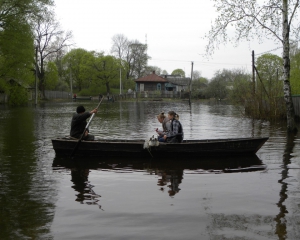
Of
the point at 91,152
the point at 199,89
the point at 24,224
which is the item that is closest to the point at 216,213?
the point at 24,224

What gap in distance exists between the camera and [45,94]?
7588 centimetres

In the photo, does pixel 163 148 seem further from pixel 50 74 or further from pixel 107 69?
pixel 107 69

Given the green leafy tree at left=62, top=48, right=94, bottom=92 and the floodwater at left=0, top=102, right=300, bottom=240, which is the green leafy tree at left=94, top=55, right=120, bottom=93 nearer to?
the green leafy tree at left=62, top=48, right=94, bottom=92

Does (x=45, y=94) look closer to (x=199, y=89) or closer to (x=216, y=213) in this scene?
(x=199, y=89)

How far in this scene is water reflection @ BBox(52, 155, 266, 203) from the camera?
370 inches

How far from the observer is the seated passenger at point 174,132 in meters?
11.8

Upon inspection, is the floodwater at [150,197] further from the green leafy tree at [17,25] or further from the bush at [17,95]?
the bush at [17,95]

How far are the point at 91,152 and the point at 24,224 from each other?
19.3ft

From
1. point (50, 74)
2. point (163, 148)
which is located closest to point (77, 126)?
point (163, 148)

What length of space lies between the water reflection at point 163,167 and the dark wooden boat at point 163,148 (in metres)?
0.19

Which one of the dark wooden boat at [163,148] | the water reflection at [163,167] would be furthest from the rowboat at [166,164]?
the dark wooden boat at [163,148]

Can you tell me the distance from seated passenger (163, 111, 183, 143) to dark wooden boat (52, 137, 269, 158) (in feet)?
1.11

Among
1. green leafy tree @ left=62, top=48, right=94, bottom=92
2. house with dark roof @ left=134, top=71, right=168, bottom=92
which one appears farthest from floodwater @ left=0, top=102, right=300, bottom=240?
house with dark roof @ left=134, top=71, right=168, bottom=92

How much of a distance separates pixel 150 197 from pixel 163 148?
3884 millimetres
